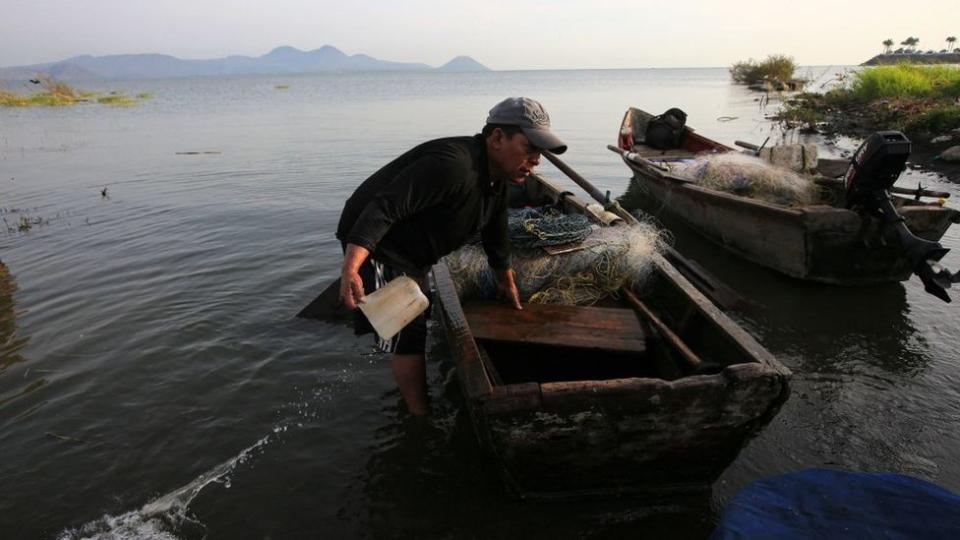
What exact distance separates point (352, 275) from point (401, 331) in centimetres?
86

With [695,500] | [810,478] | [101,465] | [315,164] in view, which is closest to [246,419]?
[101,465]

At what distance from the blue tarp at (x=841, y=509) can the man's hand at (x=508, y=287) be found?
2.22 meters

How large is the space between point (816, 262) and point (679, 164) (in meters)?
4.05

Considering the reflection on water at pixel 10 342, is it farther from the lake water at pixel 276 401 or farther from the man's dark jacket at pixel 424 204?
the man's dark jacket at pixel 424 204

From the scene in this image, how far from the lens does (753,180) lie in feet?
24.1

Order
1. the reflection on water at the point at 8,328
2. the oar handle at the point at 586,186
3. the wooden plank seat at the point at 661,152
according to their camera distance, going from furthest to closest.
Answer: the wooden plank seat at the point at 661,152, the oar handle at the point at 586,186, the reflection on water at the point at 8,328

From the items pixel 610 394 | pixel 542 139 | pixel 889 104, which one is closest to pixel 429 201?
pixel 542 139

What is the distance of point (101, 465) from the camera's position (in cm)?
376

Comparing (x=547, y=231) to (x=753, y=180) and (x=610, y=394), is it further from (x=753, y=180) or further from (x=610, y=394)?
(x=753, y=180)

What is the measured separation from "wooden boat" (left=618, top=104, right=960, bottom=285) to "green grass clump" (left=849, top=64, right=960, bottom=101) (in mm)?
15127

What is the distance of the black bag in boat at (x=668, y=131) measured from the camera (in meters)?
12.5

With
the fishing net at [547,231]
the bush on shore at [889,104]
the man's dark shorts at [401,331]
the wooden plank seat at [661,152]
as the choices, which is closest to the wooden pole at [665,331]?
the fishing net at [547,231]

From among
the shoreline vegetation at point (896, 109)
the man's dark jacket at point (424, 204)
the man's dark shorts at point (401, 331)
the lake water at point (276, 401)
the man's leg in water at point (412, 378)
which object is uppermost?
the shoreline vegetation at point (896, 109)

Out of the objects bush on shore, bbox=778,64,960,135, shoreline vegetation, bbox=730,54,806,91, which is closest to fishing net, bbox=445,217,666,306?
bush on shore, bbox=778,64,960,135
